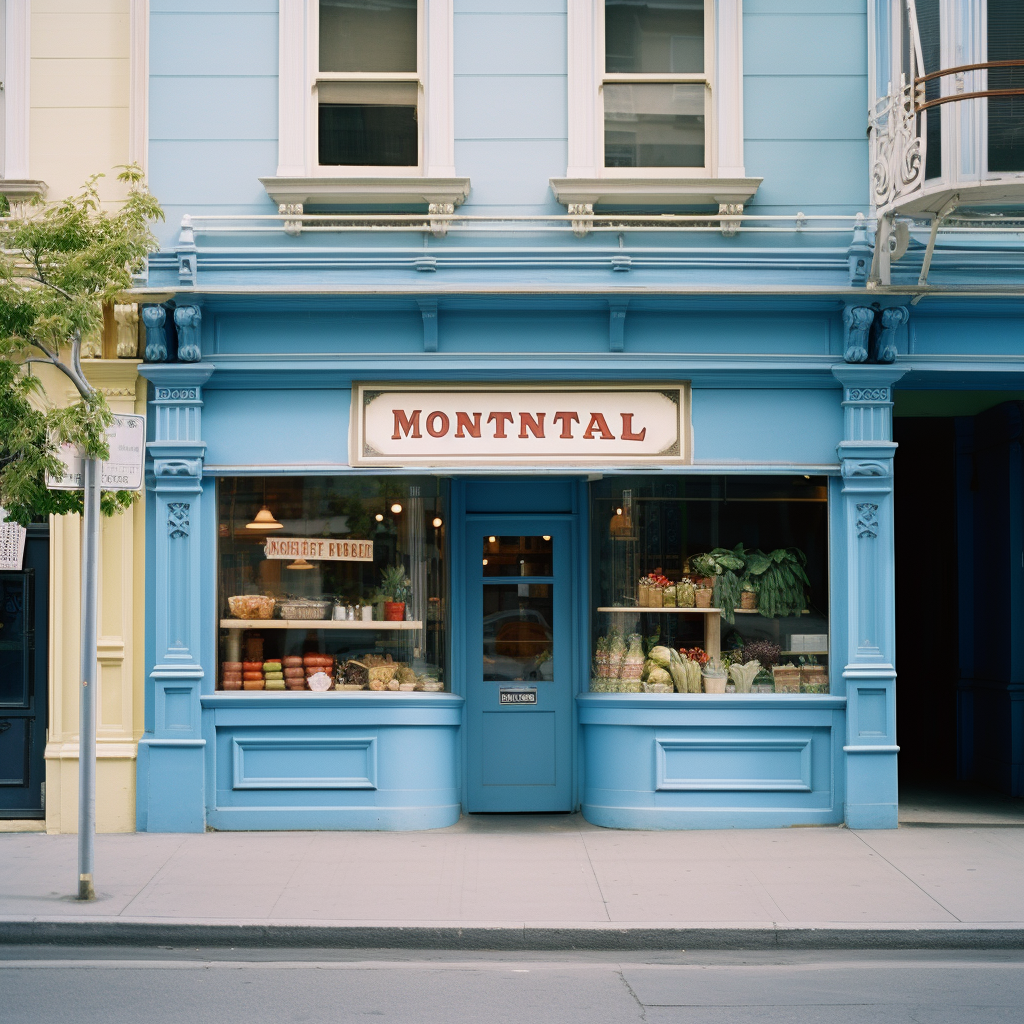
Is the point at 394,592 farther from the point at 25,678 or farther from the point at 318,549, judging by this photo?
the point at 25,678

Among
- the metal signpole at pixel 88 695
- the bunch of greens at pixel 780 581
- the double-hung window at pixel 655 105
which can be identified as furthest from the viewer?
the bunch of greens at pixel 780 581

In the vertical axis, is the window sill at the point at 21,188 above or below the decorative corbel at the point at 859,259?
above

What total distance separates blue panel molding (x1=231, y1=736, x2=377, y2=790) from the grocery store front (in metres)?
0.02

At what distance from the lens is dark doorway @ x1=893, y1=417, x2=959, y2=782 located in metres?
12.0

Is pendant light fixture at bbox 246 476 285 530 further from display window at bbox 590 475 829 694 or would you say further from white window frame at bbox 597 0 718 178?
white window frame at bbox 597 0 718 178

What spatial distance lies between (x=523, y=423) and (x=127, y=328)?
3.36 metres

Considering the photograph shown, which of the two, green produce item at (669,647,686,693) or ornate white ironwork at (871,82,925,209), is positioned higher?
ornate white ironwork at (871,82,925,209)

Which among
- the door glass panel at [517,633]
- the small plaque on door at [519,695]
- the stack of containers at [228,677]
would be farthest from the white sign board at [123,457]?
the small plaque on door at [519,695]

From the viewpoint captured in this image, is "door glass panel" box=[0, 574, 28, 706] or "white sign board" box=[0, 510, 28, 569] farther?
"door glass panel" box=[0, 574, 28, 706]

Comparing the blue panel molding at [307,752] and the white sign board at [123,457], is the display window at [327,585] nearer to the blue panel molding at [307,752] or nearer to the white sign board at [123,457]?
the blue panel molding at [307,752]

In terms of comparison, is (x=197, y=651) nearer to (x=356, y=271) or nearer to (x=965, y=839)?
(x=356, y=271)

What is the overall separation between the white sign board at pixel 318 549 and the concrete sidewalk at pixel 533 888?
2.26m

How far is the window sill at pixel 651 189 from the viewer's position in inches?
363

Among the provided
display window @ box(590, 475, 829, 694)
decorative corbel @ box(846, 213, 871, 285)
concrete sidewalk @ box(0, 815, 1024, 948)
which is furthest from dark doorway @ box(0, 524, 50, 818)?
decorative corbel @ box(846, 213, 871, 285)
